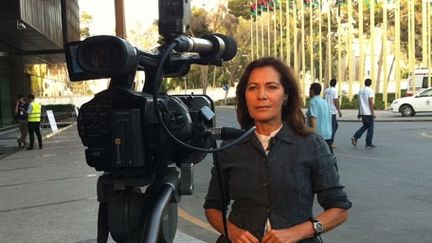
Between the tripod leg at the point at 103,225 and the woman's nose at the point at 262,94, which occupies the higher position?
the woman's nose at the point at 262,94

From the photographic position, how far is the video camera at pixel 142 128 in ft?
6.86

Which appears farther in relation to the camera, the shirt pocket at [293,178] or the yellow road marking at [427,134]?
the yellow road marking at [427,134]

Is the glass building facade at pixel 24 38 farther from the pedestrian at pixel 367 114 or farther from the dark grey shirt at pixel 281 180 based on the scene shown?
the dark grey shirt at pixel 281 180

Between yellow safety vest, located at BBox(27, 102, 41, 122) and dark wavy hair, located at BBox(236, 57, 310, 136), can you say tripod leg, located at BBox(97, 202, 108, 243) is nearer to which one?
dark wavy hair, located at BBox(236, 57, 310, 136)

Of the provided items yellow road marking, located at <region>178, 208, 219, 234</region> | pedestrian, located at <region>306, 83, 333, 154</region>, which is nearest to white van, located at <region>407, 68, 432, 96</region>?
pedestrian, located at <region>306, 83, 333, 154</region>

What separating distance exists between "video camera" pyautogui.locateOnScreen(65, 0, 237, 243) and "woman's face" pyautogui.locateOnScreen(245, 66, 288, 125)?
20cm

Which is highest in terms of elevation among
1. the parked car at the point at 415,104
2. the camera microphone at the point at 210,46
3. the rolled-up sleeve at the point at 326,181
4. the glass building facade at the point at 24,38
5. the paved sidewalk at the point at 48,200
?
the glass building facade at the point at 24,38

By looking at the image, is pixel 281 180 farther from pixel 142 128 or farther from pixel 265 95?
pixel 142 128

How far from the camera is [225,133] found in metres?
2.31

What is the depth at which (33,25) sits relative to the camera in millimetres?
21562

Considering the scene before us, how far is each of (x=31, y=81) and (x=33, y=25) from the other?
1844cm

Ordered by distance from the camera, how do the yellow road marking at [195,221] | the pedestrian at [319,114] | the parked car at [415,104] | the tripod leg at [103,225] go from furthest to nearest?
the parked car at [415,104], the pedestrian at [319,114], the yellow road marking at [195,221], the tripod leg at [103,225]

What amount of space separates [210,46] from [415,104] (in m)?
Answer: 25.5

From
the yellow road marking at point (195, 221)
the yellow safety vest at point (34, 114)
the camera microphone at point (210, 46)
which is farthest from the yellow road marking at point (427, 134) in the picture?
the camera microphone at point (210, 46)
